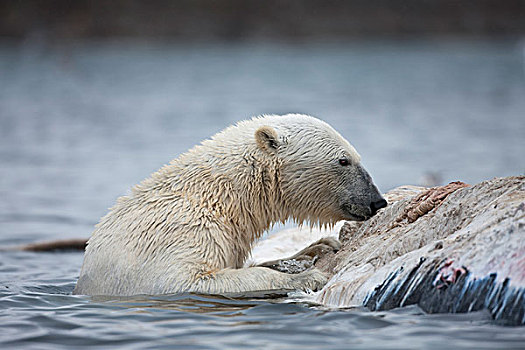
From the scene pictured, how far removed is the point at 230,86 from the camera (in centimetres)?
4803

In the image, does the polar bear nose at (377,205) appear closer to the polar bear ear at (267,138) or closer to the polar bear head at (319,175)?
the polar bear head at (319,175)

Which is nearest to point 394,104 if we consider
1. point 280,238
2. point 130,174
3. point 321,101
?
Result: point 321,101

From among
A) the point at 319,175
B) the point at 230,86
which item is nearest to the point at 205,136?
the point at 319,175

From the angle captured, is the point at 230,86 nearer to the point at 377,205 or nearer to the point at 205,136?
the point at 205,136

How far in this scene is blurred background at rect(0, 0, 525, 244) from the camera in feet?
58.1

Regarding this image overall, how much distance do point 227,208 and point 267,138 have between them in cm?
71

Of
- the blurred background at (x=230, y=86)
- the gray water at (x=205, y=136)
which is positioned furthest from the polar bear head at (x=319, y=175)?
the blurred background at (x=230, y=86)

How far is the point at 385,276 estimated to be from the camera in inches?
219

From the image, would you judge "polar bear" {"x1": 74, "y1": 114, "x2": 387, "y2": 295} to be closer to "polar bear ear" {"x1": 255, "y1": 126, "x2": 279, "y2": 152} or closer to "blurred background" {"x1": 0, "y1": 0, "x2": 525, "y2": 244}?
"polar bear ear" {"x1": 255, "y1": 126, "x2": 279, "y2": 152}

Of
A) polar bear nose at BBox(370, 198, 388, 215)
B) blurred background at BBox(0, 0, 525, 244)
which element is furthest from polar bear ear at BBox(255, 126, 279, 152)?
blurred background at BBox(0, 0, 525, 244)

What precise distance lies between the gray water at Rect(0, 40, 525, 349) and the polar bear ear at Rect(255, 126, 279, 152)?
139 cm

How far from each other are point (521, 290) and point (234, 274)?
2.27 meters

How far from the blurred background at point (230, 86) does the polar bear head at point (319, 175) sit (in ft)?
18.2

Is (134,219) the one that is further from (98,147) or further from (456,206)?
(98,147)
